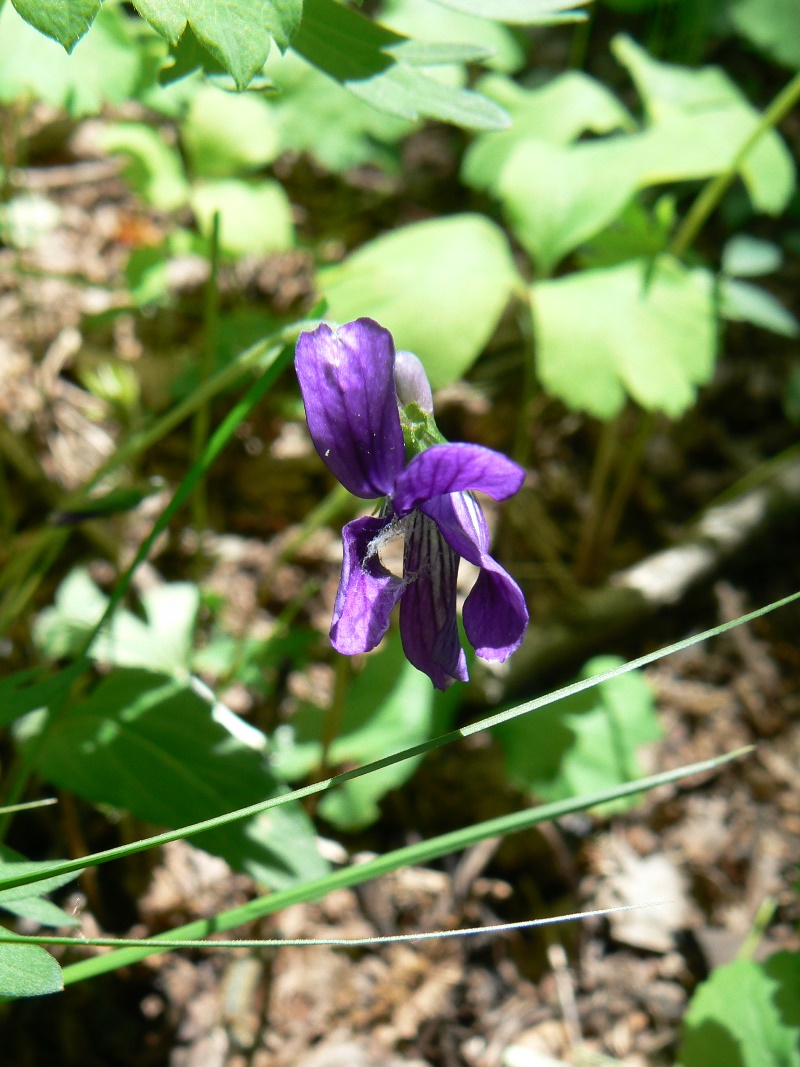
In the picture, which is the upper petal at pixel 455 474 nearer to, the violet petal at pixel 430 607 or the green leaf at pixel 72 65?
the violet petal at pixel 430 607

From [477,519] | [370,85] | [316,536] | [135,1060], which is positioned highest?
[370,85]

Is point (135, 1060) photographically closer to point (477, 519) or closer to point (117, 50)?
point (477, 519)

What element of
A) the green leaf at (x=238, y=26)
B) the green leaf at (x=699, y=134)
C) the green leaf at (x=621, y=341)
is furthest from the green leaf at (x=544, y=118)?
the green leaf at (x=238, y=26)

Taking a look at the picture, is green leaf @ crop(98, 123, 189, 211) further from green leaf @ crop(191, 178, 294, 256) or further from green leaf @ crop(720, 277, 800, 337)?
green leaf @ crop(720, 277, 800, 337)

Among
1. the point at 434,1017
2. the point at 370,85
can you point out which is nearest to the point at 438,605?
the point at 370,85

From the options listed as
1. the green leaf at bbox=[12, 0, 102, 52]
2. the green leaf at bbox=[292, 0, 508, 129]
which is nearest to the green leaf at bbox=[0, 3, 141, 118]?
the green leaf at bbox=[292, 0, 508, 129]

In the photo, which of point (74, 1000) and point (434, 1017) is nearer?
point (74, 1000)

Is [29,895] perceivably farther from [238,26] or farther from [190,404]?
[238,26]

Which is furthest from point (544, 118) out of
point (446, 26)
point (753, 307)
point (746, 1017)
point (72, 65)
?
point (746, 1017)
